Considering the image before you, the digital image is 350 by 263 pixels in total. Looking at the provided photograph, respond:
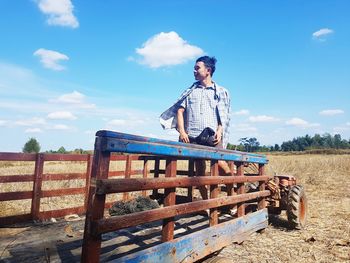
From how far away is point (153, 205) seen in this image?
4.64m

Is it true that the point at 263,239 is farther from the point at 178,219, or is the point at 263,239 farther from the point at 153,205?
the point at 153,205

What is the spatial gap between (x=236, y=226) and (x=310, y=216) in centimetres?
343

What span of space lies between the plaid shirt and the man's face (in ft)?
0.46

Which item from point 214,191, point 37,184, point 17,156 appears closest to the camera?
point 214,191

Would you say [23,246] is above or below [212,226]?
below

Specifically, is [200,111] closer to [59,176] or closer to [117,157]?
[117,157]

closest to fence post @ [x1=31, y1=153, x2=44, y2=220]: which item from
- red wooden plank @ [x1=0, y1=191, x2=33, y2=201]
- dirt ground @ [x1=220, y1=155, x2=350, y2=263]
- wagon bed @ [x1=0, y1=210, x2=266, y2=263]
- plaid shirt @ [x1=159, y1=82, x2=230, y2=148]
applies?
red wooden plank @ [x1=0, y1=191, x2=33, y2=201]

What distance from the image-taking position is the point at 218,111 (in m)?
4.47

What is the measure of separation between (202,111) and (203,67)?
26.0 inches

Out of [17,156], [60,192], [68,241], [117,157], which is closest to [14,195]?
[17,156]

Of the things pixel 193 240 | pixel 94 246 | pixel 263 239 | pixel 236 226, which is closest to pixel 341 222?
pixel 263 239

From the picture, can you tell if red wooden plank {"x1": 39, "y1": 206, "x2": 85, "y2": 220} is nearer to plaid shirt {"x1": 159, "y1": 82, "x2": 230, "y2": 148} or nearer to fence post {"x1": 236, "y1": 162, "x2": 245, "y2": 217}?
plaid shirt {"x1": 159, "y1": 82, "x2": 230, "y2": 148}

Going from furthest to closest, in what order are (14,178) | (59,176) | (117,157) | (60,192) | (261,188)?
(117,157), (59,176), (60,192), (14,178), (261,188)

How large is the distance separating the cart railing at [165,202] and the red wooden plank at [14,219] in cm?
350
